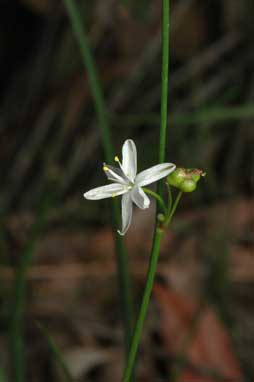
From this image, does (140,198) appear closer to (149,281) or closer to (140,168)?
(149,281)

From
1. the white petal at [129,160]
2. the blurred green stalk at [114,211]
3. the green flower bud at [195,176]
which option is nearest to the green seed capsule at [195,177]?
the green flower bud at [195,176]

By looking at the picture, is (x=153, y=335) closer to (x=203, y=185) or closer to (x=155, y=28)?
(x=203, y=185)

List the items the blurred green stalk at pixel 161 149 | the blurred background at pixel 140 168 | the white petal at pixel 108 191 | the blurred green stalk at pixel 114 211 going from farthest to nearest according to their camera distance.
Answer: the blurred background at pixel 140 168, the blurred green stalk at pixel 114 211, the white petal at pixel 108 191, the blurred green stalk at pixel 161 149

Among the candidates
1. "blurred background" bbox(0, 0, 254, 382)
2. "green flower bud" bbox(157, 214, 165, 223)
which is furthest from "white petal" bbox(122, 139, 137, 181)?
"blurred background" bbox(0, 0, 254, 382)

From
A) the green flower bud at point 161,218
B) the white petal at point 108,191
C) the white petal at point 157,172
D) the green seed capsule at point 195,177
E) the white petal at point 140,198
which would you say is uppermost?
the white petal at point 157,172

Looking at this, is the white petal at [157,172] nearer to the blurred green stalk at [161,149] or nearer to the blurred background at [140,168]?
the blurred green stalk at [161,149]

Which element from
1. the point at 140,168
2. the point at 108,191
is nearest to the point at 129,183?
the point at 108,191

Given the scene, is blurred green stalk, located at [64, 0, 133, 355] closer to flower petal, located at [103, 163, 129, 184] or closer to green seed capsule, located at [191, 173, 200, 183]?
flower petal, located at [103, 163, 129, 184]
